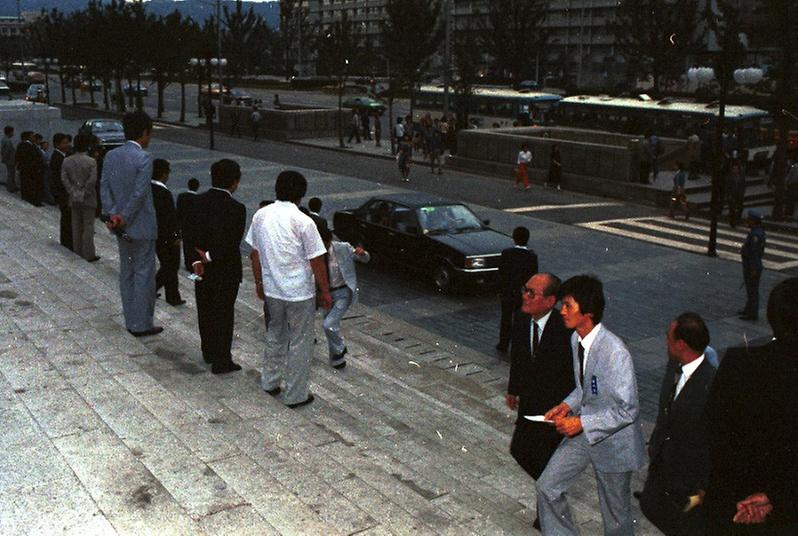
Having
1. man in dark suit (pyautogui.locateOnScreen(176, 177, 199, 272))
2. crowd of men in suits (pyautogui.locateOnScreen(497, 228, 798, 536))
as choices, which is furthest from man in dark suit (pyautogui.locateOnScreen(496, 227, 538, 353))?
crowd of men in suits (pyautogui.locateOnScreen(497, 228, 798, 536))

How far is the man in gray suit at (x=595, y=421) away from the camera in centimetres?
420

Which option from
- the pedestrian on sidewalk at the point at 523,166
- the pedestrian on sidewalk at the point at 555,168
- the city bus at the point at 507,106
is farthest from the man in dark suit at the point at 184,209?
the city bus at the point at 507,106

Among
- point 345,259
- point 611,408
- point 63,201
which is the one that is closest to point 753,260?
point 345,259

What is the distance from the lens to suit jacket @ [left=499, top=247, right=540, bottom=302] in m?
10.1

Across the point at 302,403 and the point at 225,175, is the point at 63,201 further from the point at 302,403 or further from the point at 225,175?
the point at 302,403

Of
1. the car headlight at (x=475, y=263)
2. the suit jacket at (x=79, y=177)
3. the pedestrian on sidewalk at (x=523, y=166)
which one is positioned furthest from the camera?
the pedestrian on sidewalk at (x=523, y=166)

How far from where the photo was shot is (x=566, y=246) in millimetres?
18188

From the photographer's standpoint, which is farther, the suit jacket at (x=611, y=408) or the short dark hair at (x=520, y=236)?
the short dark hair at (x=520, y=236)

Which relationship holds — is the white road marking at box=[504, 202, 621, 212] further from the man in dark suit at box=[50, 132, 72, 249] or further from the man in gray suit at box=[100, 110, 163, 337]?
the man in gray suit at box=[100, 110, 163, 337]

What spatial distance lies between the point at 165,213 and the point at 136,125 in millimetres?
1653

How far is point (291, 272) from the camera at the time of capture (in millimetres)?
6109

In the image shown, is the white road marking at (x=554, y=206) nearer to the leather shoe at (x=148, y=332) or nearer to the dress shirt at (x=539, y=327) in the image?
the leather shoe at (x=148, y=332)

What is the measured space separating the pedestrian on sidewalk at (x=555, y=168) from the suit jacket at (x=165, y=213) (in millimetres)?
19786

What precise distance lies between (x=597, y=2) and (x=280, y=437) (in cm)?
10234
